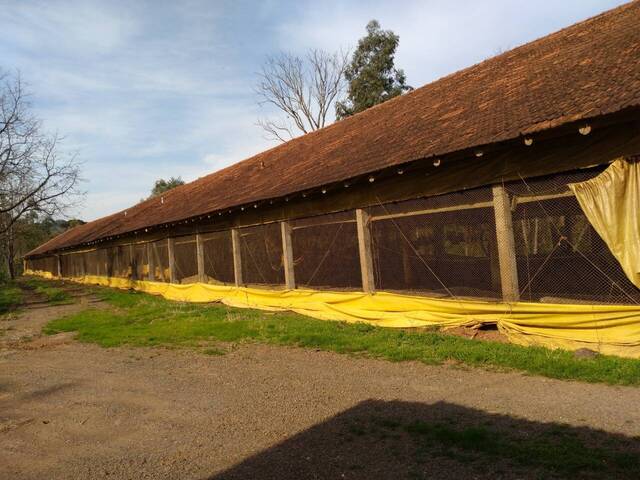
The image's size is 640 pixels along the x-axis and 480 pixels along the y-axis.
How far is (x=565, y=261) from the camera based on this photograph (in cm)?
851

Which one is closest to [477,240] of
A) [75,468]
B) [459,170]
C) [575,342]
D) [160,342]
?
[459,170]

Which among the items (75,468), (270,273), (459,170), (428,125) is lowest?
(75,468)

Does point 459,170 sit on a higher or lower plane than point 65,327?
higher

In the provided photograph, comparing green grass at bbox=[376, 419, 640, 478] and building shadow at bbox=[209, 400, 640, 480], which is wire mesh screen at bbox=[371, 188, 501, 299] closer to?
building shadow at bbox=[209, 400, 640, 480]

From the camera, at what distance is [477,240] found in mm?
12727

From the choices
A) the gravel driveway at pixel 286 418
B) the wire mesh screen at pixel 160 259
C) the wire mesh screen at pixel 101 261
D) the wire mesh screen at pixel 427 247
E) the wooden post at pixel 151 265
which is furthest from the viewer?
the wire mesh screen at pixel 101 261

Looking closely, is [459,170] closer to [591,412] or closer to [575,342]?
[575,342]

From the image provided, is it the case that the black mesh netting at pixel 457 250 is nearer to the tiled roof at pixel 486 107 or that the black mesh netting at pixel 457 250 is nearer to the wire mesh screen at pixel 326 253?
the wire mesh screen at pixel 326 253

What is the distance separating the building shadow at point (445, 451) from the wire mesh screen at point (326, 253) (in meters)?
6.39

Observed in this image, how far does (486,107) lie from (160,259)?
14.1 m

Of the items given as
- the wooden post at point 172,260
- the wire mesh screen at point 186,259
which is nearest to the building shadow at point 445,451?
the wire mesh screen at point 186,259

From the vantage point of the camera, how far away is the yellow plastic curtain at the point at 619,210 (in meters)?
6.27

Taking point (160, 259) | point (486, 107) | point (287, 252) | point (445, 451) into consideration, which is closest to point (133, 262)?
point (160, 259)

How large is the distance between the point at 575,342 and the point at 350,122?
10945 millimetres
